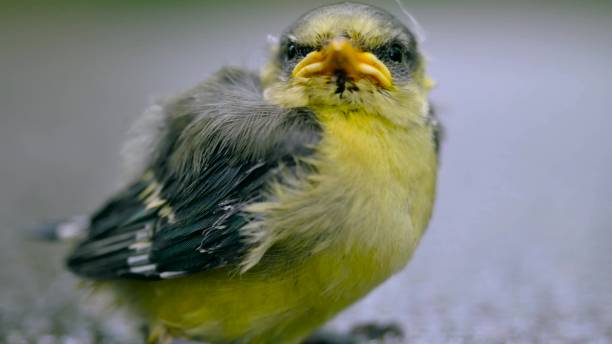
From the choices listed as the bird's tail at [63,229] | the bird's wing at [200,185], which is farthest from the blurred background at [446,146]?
the bird's wing at [200,185]

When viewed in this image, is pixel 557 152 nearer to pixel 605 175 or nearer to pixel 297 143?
pixel 605 175

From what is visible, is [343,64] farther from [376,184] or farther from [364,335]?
[364,335]

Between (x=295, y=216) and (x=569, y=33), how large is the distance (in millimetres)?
6754

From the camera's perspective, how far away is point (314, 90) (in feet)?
7.98

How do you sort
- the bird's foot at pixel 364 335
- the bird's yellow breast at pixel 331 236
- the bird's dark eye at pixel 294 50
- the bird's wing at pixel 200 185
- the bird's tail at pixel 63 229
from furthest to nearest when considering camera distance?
the bird's tail at pixel 63 229
the bird's foot at pixel 364 335
the bird's dark eye at pixel 294 50
the bird's wing at pixel 200 185
the bird's yellow breast at pixel 331 236

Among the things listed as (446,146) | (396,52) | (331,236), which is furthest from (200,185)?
(446,146)

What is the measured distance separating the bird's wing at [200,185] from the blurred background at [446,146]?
0.32 m

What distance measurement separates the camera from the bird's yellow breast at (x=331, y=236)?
7.37 ft

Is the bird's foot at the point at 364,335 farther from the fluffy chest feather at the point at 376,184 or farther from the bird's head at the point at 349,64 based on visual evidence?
the bird's head at the point at 349,64

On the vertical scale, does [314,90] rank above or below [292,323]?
above

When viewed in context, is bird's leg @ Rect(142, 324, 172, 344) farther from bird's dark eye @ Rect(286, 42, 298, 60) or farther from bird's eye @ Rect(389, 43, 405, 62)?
bird's eye @ Rect(389, 43, 405, 62)

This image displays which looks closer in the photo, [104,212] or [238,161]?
[238,161]

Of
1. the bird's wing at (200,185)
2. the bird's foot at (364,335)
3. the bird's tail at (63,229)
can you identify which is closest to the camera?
the bird's wing at (200,185)

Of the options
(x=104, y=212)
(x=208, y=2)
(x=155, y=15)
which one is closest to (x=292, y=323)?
(x=104, y=212)
